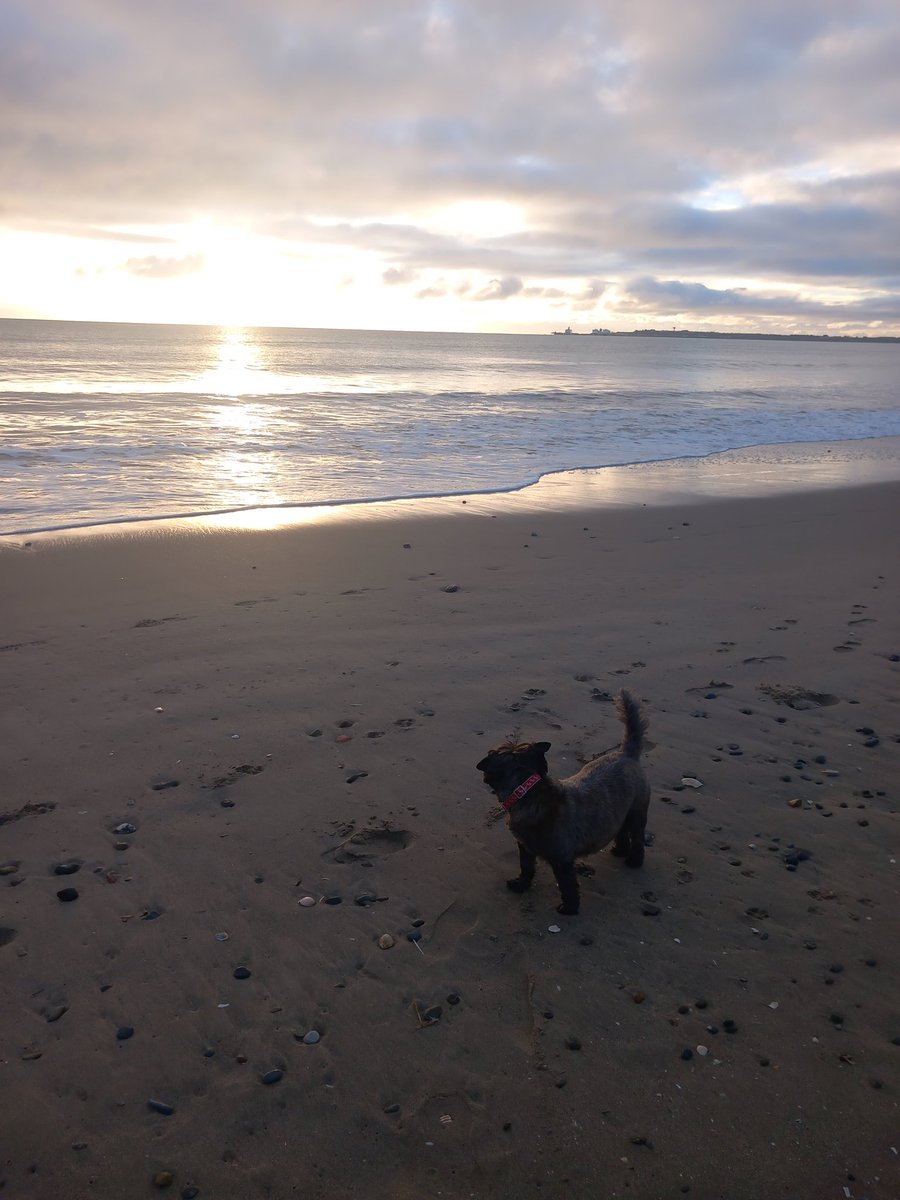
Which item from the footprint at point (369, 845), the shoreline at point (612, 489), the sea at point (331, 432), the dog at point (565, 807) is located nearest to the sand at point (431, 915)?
the footprint at point (369, 845)

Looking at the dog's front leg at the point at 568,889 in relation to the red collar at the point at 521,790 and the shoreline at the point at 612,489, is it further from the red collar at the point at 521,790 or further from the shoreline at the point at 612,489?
the shoreline at the point at 612,489

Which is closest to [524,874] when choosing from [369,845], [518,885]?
[518,885]

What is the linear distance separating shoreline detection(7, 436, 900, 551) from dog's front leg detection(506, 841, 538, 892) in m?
7.91

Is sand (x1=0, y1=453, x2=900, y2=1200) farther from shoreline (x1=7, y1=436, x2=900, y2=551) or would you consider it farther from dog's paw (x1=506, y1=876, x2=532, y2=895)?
shoreline (x1=7, y1=436, x2=900, y2=551)

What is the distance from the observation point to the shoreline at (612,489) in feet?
36.0

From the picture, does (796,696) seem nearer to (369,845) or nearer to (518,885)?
(518,885)

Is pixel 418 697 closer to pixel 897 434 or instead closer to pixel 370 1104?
pixel 370 1104

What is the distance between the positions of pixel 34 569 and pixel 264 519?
3448 mm

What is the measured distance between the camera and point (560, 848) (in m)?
3.61

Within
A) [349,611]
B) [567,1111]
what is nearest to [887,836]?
[567,1111]

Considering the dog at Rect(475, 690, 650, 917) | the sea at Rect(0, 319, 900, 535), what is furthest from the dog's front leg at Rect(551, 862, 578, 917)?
the sea at Rect(0, 319, 900, 535)

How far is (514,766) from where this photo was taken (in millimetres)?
3559

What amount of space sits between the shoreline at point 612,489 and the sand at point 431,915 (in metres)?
3.96

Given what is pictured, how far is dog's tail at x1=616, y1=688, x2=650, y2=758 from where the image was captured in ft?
13.4
